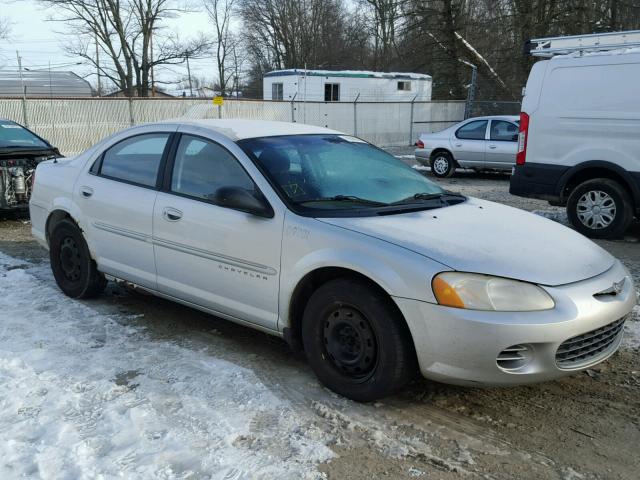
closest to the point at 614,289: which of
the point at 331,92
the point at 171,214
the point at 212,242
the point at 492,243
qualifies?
the point at 492,243

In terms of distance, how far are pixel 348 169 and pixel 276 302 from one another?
1.06 metres

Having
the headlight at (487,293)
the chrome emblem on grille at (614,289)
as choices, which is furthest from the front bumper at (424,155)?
the headlight at (487,293)

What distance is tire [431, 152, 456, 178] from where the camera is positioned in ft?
47.9

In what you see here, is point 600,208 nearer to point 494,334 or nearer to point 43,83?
point 494,334

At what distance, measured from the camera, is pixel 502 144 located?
45.1 ft

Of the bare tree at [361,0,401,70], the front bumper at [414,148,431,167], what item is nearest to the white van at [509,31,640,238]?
the front bumper at [414,148,431,167]

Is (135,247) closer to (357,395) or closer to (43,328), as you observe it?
(43,328)

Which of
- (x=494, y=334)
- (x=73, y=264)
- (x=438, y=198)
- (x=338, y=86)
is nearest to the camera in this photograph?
(x=494, y=334)

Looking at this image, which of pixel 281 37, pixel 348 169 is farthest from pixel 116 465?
pixel 281 37

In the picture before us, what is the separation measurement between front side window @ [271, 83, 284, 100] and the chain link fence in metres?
6.81

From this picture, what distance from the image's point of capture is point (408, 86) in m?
31.1

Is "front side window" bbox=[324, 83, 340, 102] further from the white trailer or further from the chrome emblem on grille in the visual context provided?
the chrome emblem on grille

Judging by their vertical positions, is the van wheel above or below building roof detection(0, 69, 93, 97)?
below

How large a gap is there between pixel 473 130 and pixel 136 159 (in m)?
10.9
